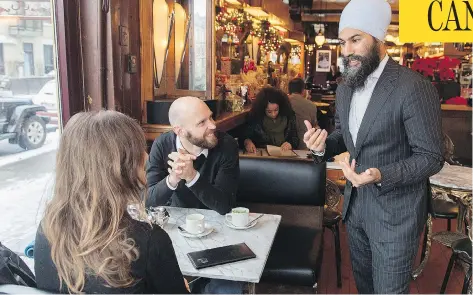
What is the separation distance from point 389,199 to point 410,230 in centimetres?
16

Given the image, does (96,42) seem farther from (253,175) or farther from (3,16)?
(253,175)

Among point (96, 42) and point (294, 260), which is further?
point (96, 42)

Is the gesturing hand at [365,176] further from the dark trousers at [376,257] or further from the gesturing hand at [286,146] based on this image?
the gesturing hand at [286,146]

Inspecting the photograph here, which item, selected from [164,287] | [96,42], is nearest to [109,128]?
[164,287]

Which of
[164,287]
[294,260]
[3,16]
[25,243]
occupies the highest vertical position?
[3,16]

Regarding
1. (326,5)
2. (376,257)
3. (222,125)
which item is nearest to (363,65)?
(376,257)

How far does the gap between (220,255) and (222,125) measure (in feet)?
8.37

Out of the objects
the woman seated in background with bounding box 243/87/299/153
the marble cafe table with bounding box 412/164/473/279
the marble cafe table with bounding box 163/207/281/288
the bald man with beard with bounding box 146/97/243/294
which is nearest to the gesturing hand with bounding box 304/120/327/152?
the marble cafe table with bounding box 163/207/281/288

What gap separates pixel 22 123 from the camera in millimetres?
2539

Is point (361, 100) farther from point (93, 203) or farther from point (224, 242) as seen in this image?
point (93, 203)

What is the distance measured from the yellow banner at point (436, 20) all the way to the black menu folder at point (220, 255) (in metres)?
1.45

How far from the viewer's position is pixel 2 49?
7.81 feet

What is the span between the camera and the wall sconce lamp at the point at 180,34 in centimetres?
456

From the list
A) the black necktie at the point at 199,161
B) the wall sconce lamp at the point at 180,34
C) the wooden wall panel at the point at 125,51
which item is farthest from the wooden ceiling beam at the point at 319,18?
the black necktie at the point at 199,161
